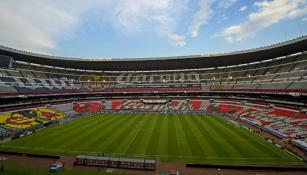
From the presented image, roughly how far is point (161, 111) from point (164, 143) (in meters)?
27.9

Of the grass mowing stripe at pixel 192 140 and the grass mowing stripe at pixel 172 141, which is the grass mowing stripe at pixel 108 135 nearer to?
the grass mowing stripe at pixel 172 141

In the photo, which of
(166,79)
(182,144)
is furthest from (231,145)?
(166,79)

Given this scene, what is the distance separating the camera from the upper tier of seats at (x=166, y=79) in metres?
46.8

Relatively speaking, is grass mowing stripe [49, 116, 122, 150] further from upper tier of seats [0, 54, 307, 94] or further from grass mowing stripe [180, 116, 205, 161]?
upper tier of seats [0, 54, 307, 94]

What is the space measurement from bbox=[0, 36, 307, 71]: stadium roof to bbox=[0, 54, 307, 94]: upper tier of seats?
2.08 m

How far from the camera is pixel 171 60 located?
66.8 meters

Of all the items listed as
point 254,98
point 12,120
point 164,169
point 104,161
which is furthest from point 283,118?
point 12,120

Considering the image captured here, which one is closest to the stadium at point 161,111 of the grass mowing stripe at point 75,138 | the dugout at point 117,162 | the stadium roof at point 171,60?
the dugout at point 117,162

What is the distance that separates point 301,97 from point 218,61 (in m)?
30.6

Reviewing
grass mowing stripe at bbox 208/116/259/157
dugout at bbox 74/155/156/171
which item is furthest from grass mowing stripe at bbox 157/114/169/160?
grass mowing stripe at bbox 208/116/259/157

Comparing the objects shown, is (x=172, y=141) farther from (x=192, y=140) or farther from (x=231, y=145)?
(x=231, y=145)

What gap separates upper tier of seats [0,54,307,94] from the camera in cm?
4678

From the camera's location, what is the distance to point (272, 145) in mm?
25344

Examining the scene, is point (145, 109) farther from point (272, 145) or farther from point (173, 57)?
point (272, 145)
